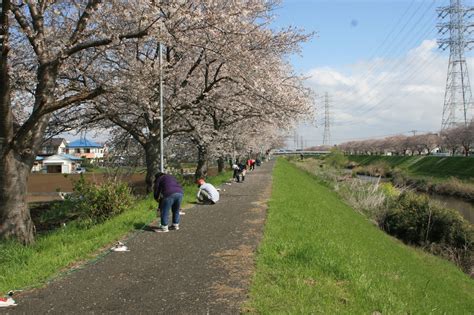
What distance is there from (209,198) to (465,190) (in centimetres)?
3130

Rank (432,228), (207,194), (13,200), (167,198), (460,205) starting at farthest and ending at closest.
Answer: (460,205) < (432,228) < (207,194) < (167,198) < (13,200)

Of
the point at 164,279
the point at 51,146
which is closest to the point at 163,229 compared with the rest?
the point at 164,279

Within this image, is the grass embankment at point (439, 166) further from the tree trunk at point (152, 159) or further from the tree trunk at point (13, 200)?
the tree trunk at point (13, 200)

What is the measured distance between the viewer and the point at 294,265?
272 inches

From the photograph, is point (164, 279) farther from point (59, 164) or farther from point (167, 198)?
point (59, 164)

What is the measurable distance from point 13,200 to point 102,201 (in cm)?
368

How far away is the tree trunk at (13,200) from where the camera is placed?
9430 mm

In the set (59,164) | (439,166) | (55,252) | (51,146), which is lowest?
(55,252)

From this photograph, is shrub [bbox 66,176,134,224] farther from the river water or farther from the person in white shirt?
the river water

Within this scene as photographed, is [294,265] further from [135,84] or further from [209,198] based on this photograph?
[135,84]

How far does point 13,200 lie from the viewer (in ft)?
31.2

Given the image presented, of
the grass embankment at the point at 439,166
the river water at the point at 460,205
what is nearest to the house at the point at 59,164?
the grass embankment at the point at 439,166

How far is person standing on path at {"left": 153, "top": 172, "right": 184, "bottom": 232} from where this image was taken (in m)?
9.60

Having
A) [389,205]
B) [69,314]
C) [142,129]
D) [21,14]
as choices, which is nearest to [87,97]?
[21,14]
